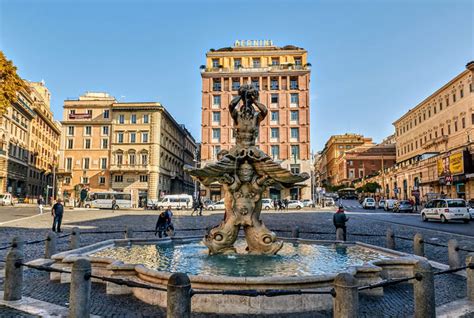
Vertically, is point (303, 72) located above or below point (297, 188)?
above

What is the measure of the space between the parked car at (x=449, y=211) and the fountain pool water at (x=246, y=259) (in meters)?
17.9

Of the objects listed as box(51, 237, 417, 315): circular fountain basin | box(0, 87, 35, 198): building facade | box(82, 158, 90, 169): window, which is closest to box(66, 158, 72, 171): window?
box(82, 158, 90, 169): window

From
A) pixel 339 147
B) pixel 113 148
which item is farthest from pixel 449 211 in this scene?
pixel 339 147

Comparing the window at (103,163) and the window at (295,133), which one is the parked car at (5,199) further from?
the window at (295,133)

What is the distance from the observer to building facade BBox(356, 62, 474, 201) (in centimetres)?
3931

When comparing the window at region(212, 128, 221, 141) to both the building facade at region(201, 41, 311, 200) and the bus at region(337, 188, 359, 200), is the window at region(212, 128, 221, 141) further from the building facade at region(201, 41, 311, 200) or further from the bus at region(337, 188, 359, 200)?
the bus at region(337, 188, 359, 200)

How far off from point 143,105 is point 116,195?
16.3m

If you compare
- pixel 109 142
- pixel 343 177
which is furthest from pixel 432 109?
pixel 109 142

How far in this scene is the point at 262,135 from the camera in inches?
2239

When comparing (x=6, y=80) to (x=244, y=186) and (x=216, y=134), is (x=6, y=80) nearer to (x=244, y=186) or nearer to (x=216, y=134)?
(x=244, y=186)

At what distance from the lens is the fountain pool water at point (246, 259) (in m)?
7.31

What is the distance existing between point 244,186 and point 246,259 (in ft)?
5.75

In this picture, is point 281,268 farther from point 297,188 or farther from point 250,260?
point 297,188

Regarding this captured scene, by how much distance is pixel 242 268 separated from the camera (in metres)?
7.46
